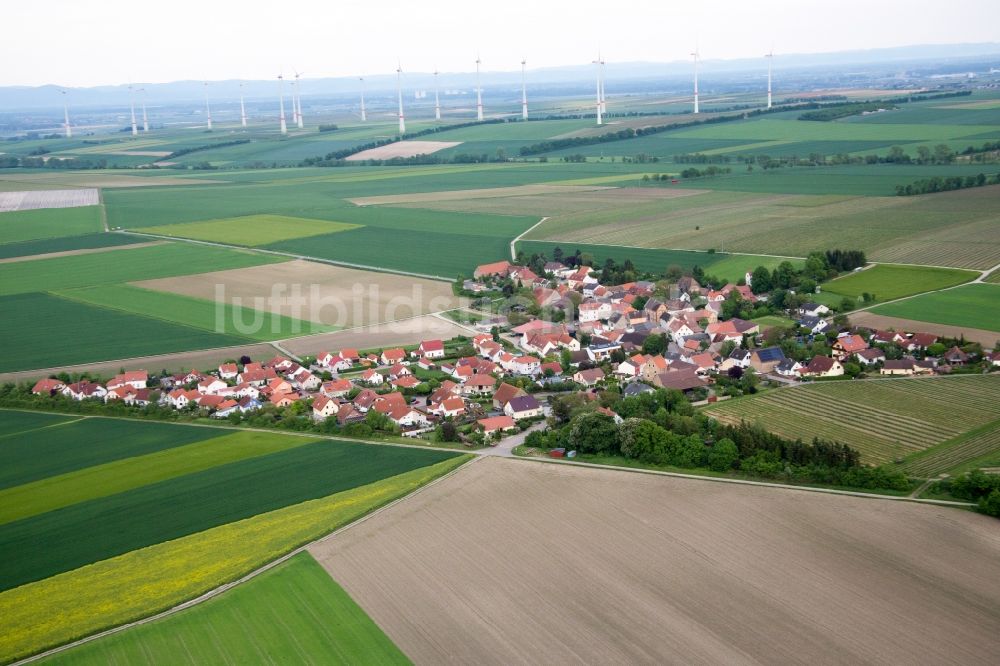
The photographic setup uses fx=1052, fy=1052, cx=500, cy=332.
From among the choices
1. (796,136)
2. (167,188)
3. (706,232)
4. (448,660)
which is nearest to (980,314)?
(706,232)

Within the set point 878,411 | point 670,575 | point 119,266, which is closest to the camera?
point 670,575

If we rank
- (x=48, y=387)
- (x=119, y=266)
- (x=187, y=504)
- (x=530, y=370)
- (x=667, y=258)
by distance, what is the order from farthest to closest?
1. (x=119, y=266)
2. (x=667, y=258)
3. (x=530, y=370)
4. (x=48, y=387)
5. (x=187, y=504)

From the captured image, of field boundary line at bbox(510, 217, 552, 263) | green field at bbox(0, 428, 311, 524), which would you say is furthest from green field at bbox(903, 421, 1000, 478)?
field boundary line at bbox(510, 217, 552, 263)

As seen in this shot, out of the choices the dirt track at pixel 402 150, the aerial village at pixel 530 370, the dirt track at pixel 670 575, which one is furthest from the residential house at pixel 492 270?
the dirt track at pixel 402 150

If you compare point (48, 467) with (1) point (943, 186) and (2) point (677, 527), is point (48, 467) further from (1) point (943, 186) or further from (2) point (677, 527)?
(1) point (943, 186)

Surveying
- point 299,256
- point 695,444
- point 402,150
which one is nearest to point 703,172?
point 299,256

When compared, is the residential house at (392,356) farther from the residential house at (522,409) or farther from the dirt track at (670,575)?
the dirt track at (670,575)

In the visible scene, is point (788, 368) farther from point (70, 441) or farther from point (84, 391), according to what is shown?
point (84, 391)

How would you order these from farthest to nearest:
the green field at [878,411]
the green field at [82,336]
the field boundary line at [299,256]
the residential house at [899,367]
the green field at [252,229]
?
the green field at [252,229]
the field boundary line at [299,256]
the green field at [82,336]
the residential house at [899,367]
the green field at [878,411]
